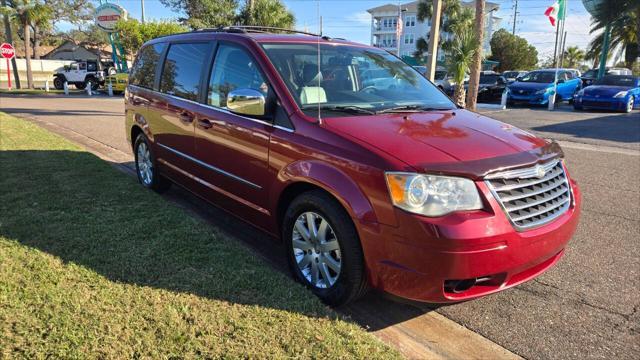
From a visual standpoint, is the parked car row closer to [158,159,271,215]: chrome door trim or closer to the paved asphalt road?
the paved asphalt road

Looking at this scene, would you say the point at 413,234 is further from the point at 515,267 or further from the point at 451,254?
the point at 515,267

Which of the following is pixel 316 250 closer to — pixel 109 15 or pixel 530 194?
pixel 530 194

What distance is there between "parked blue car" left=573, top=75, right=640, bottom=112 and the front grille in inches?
681

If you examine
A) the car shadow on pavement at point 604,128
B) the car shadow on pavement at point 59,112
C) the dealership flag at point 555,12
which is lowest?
the car shadow on pavement at point 604,128

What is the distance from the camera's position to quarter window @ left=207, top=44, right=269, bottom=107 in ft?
12.6

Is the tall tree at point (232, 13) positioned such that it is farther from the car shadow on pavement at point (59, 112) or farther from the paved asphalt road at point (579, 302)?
the paved asphalt road at point (579, 302)

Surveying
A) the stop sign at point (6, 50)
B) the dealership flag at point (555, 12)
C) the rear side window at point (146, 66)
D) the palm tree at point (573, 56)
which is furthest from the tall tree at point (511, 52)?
the rear side window at point (146, 66)

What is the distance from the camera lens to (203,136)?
14.4ft

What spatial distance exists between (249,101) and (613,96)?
18179 millimetres

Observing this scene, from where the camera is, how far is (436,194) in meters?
2.68

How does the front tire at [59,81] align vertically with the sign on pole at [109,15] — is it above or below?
below

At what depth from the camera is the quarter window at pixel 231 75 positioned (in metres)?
3.84

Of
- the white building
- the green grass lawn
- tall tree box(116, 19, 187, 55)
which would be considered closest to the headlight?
the green grass lawn

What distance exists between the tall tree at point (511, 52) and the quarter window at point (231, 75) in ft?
186
